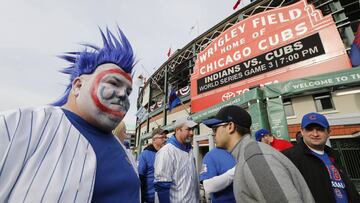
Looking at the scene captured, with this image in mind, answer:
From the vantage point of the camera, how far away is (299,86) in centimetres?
452

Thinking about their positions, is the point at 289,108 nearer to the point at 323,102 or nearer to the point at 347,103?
the point at 323,102

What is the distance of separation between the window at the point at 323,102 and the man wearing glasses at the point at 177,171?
392 inches

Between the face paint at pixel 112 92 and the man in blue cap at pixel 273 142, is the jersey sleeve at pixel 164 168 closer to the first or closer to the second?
the face paint at pixel 112 92

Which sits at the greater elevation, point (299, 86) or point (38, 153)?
point (299, 86)

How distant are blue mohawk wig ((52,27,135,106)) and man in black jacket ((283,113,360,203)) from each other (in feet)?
6.66

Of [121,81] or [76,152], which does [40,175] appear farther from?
[121,81]

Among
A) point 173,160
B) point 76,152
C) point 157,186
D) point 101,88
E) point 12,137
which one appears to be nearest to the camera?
point 12,137

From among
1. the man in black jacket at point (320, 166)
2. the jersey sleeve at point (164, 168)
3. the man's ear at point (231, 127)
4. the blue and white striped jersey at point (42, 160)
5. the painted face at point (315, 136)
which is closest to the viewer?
the blue and white striped jersey at point (42, 160)

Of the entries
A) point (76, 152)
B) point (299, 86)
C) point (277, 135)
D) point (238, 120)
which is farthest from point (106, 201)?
point (299, 86)

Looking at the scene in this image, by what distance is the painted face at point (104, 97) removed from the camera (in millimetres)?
1039

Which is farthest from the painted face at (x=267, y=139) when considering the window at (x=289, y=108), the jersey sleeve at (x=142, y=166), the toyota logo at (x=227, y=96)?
the window at (x=289, y=108)

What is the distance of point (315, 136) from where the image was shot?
85.4 inches

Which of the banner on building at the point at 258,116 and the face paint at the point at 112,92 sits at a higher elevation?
the banner on building at the point at 258,116

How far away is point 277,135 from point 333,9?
816cm
